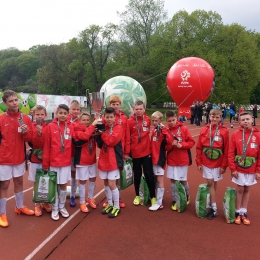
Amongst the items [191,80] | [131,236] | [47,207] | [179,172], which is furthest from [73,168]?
[191,80]

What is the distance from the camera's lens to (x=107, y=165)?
4.26 meters

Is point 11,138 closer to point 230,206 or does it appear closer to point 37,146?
point 37,146

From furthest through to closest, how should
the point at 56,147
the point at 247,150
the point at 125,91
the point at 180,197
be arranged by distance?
1. the point at 125,91
2. the point at 180,197
3. the point at 56,147
4. the point at 247,150

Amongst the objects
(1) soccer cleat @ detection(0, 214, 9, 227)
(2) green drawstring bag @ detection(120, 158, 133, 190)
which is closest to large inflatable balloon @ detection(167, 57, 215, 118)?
(2) green drawstring bag @ detection(120, 158, 133, 190)

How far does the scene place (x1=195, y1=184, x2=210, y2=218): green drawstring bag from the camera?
13.8 ft

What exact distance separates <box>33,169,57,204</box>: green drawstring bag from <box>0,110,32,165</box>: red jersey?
0.42 metres

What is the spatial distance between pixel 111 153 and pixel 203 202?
166cm

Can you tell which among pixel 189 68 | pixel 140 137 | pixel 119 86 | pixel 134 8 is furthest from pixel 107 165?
pixel 134 8

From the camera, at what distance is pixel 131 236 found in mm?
3723

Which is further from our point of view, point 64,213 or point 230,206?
point 64,213

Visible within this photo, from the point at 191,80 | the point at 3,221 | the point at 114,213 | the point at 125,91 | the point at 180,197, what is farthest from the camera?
the point at 191,80

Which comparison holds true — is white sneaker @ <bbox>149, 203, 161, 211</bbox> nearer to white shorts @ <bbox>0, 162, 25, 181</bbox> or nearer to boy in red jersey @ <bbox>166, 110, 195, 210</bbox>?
boy in red jersey @ <bbox>166, 110, 195, 210</bbox>

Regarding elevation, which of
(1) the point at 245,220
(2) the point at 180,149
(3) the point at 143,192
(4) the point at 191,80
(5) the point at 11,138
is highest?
(4) the point at 191,80

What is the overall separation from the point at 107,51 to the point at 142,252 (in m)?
38.6
